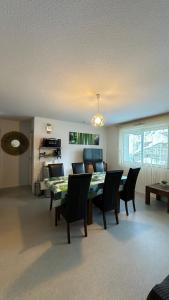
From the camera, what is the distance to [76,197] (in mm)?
2225

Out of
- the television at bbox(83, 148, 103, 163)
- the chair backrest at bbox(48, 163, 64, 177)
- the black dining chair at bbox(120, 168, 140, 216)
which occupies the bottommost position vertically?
the black dining chair at bbox(120, 168, 140, 216)

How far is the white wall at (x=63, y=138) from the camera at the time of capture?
4.66 m

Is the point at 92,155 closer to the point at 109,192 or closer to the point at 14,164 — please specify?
the point at 14,164

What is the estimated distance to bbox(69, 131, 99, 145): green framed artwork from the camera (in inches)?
210

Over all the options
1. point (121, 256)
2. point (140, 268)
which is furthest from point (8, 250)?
point (140, 268)

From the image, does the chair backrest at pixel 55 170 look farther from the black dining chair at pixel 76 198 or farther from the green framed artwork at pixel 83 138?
the green framed artwork at pixel 83 138

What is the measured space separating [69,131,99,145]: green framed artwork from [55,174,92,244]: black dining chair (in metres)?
3.18

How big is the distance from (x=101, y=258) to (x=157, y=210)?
6.82 feet

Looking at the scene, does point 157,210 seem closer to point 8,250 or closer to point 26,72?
point 8,250

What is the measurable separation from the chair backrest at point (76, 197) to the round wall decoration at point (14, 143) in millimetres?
3839

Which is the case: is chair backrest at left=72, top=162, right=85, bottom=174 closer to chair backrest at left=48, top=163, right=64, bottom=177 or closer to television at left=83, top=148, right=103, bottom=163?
chair backrest at left=48, top=163, right=64, bottom=177

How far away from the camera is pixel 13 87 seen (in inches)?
97.8

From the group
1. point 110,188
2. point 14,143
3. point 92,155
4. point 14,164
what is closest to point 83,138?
point 92,155

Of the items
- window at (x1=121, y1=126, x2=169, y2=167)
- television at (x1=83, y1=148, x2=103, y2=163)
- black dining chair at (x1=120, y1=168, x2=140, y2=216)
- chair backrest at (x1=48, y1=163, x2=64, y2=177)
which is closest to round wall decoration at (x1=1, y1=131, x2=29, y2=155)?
television at (x1=83, y1=148, x2=103, y2=163)
